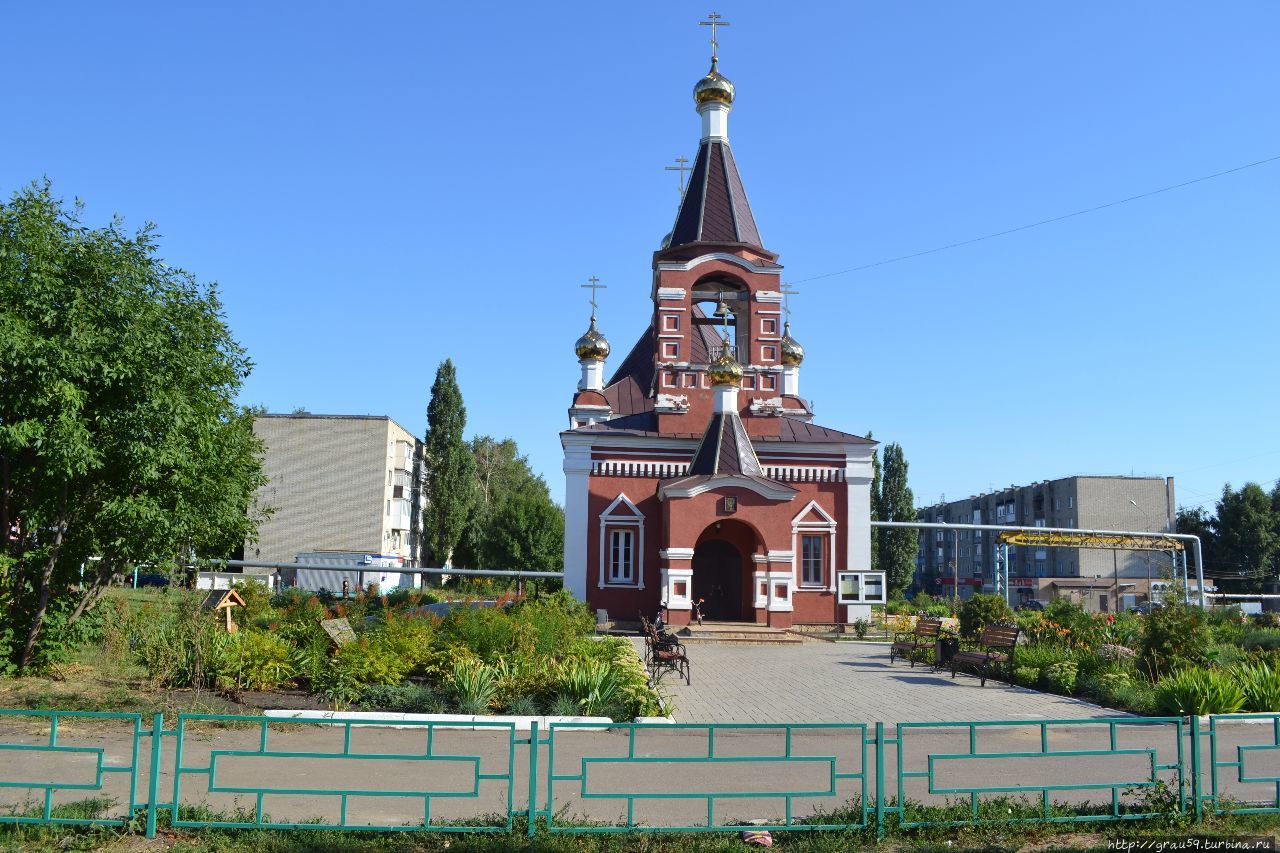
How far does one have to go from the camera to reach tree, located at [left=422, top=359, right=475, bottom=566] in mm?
47938

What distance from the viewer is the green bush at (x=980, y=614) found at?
1964 cm

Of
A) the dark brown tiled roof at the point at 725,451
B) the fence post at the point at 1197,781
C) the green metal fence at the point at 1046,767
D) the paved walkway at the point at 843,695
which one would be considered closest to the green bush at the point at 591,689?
the paved walkway at the point at 843,695

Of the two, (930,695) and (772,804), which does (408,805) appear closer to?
(772,804)

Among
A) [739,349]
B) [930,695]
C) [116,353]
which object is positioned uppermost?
[739,349]

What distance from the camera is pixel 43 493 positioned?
1212 cm

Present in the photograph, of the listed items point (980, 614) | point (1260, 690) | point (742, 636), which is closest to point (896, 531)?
point (742, 636)

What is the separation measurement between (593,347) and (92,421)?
67.2 ft

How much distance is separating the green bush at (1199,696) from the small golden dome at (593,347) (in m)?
21.6

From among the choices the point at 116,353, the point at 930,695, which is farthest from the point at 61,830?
the point at 930,695

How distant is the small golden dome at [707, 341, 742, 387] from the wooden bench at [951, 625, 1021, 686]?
1122 cm

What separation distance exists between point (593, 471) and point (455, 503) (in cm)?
2155

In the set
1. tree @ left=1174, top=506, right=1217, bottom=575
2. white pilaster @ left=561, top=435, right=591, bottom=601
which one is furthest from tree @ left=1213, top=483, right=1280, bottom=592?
white pilaster @ left=561, top=435, right=591, bottom=601

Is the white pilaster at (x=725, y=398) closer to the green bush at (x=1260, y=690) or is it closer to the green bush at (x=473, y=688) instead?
the green bush at (x=1260, y=690)

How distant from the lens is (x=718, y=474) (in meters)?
25.6
